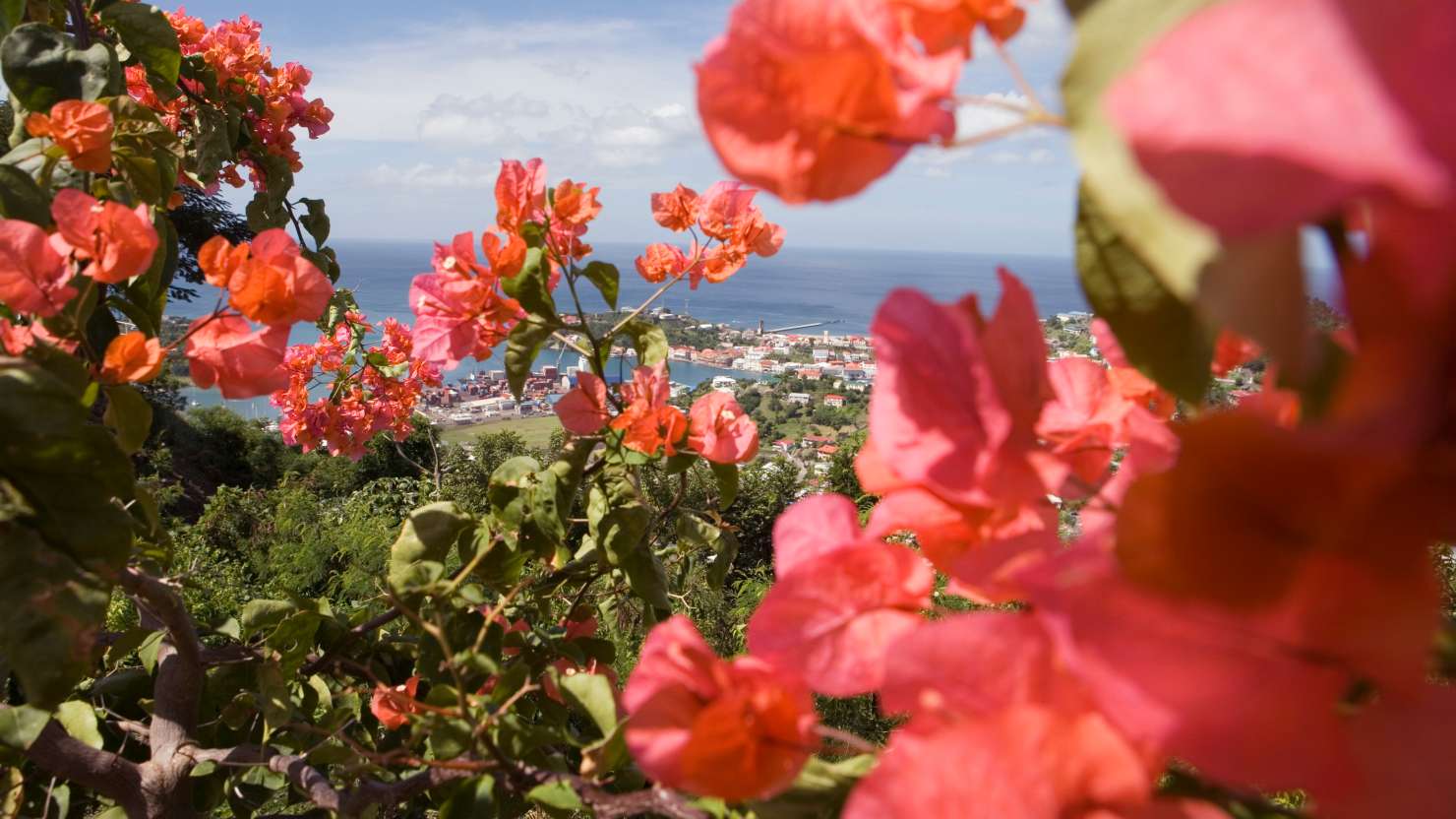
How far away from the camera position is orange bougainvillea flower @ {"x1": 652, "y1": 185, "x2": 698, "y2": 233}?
895mm

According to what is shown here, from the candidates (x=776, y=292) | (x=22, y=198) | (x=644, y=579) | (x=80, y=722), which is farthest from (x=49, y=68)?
(x=776, y=292)

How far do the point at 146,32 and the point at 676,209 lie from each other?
555mm

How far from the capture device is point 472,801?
53 cm

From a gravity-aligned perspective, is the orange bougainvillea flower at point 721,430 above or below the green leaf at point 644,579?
above

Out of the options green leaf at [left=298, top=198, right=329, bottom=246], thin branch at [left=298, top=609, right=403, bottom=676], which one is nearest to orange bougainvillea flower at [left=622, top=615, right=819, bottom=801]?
thin branch at [left=298, top=609, right=403, bottom=676]

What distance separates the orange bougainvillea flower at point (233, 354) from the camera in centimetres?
56

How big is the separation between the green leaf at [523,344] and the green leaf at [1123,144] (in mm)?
594

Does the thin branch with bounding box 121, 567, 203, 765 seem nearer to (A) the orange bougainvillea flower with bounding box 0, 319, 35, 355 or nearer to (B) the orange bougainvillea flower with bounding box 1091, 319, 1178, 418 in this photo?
(A) the orange bougainvillea flower with bounding box 0, 319, 35, 355

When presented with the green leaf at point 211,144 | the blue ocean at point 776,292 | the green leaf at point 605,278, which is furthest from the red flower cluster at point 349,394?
the blue ocean at point 776,292

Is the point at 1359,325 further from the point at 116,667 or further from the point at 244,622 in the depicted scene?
the point at 116,667

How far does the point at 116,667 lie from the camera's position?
1.04 metres

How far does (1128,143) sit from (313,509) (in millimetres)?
5267

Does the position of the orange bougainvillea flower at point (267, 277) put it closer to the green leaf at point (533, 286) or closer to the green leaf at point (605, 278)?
the green leaf at point (533, 286)

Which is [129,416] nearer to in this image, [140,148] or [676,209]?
[140,148]
